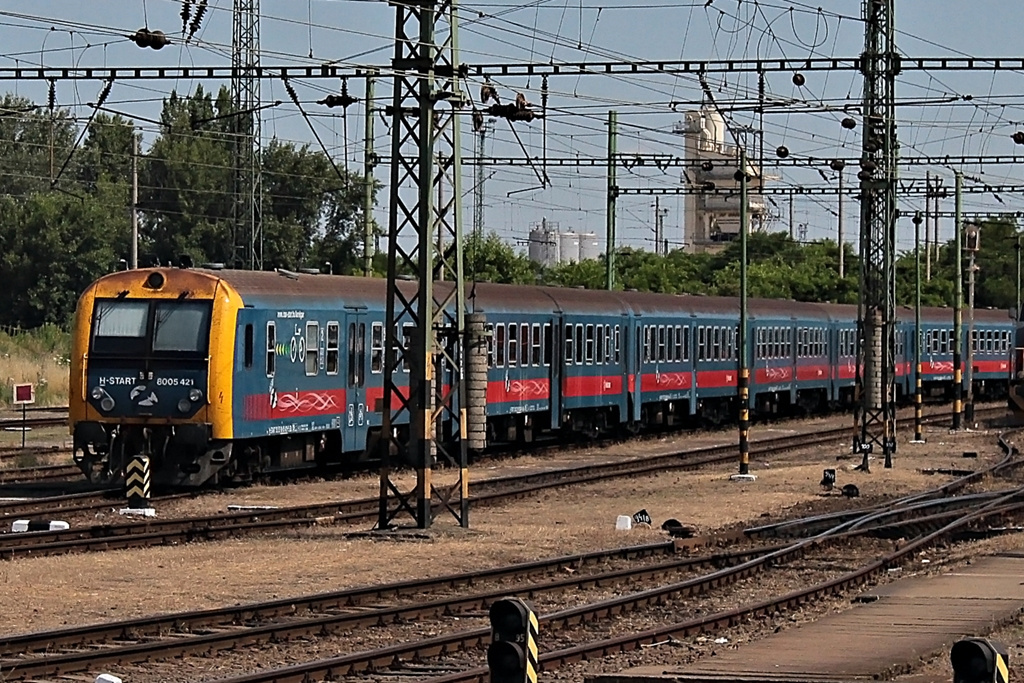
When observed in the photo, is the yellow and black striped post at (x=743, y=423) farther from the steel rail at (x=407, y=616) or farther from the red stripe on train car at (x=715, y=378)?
the red stripe on train car at (x=715, y=378)

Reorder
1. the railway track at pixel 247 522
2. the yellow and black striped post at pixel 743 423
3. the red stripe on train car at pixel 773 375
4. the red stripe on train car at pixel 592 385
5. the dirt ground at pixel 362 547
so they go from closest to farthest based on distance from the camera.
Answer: the dirt ground at pixel 362 547 → the railway track at pixel 247 522 → the yellow and black striped post at pixel 743 423 → the red stripe on train car at pixel 592 385 → the red stripe on train car at pixel 773 375

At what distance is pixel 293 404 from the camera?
28016 millimetres

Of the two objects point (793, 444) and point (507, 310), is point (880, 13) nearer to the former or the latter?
point (507, 310)

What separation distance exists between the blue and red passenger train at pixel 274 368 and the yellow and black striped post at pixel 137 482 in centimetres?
130

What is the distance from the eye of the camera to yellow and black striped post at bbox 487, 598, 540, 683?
8.34 m

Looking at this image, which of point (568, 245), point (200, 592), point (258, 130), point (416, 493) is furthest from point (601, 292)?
point (568, 245)

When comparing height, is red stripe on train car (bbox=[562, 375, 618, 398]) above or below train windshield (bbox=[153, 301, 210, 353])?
below

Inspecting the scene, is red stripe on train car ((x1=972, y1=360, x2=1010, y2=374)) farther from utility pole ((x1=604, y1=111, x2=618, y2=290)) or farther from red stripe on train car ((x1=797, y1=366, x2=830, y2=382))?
utility pole ((x1=604, y1=111, x2=618, y2=290))

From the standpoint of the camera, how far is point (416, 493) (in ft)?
73.3

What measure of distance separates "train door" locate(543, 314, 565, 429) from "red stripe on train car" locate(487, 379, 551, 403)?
10.5 inches

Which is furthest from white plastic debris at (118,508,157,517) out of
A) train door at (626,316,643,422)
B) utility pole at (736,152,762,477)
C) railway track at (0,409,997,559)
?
train door at (626,316,643,422)

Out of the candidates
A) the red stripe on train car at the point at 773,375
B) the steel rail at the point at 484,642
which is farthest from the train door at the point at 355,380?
the red stripe on train car at the point at 773,375

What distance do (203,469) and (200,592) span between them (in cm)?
957

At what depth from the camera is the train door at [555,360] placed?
124ft
